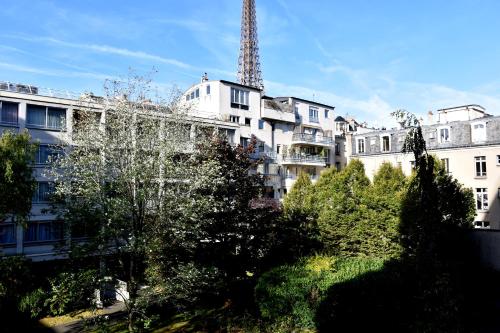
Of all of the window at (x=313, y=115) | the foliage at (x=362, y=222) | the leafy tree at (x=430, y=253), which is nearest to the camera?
the leafy tree at (x=430, y=253)

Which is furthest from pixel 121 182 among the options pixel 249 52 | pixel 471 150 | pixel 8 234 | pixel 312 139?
pixel 249 52

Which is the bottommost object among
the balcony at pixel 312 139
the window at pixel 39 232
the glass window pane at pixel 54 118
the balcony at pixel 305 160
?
the window at pixel 39 232

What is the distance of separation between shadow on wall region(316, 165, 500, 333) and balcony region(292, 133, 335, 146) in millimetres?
19966

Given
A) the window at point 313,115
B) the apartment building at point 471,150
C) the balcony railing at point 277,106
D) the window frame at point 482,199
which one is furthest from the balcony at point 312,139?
the window frame at point 482,199

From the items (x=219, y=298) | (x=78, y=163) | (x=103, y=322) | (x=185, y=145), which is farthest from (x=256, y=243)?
(x=78, y=163)

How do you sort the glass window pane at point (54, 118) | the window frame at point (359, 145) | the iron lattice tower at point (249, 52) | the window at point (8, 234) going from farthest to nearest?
the iron lattice tower at point (249, 52) → the window frame at point (359, 145) → the glass window pane at point (54, 118) → the window at point (8, 234)

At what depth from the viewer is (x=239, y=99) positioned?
43156 mm

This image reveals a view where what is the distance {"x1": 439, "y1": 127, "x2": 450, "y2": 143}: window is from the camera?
146 ft

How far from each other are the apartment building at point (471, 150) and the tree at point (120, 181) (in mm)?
33096

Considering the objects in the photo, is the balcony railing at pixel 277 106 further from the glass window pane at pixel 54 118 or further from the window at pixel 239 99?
the glass window pane at pixel 54 118

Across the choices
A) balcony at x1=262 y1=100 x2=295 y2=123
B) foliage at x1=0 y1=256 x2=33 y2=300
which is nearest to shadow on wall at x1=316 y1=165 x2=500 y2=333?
foliage at x1=0 y1=256 x2=33 y2=300

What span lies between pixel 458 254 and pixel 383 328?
638 inches

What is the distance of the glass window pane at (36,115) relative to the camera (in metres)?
29.0

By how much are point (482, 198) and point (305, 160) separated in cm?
1880
